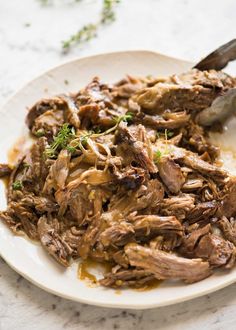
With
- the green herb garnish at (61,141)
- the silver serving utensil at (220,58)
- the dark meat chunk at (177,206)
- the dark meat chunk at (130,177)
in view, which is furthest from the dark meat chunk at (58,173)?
the silver serving utensil at (220,58)

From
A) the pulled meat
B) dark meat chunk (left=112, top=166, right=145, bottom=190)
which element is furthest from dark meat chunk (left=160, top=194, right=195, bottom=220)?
dark meat chunk (left=112, top=166, right=145, bottom=190)

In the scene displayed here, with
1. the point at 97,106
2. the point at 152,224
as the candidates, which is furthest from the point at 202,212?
the point at 97,106

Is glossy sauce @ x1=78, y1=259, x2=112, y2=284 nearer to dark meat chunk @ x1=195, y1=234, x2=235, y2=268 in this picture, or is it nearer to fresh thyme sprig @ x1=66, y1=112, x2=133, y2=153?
dark meat chunk @ x1=195, y1=234, x2=235, y2=268

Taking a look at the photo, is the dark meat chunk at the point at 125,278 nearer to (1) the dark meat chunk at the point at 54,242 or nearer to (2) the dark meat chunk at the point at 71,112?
(1) the dark meat chunk at the point at 54,242

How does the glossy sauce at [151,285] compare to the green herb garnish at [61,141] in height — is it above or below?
below

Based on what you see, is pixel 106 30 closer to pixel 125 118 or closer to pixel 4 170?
pixel 125 118

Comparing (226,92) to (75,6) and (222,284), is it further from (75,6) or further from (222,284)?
(75,6)

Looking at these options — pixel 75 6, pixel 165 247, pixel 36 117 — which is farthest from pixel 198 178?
pixel 75 6
